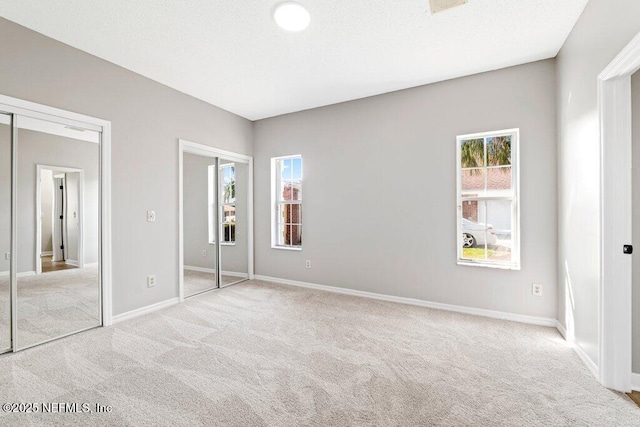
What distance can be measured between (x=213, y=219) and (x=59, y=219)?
6.31ft

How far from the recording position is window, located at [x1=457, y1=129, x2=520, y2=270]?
10.5 ft

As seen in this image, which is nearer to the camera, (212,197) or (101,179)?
(101,179)

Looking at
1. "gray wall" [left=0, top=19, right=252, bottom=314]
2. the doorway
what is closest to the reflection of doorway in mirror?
"gray wall" [left=0, top=19, right=252, bottom=314]

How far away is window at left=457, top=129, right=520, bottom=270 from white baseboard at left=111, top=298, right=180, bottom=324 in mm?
3721

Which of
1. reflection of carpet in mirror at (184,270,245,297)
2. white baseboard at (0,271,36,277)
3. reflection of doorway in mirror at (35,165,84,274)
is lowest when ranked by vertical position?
reflection of carpet in mirror at (184,270,245,297)

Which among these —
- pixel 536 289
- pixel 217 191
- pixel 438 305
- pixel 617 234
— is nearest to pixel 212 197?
pixel 217 191

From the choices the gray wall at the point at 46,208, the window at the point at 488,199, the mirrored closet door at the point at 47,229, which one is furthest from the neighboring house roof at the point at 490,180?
the gray wall at the point at 46,208

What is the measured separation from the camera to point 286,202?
15.9 feet

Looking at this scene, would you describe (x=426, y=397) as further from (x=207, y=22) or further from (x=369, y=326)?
(x=207, y=22)

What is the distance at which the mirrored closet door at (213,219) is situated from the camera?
4.20 meters

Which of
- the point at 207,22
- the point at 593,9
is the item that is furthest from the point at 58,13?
the point at 593,9

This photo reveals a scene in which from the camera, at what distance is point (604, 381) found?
1939 mm

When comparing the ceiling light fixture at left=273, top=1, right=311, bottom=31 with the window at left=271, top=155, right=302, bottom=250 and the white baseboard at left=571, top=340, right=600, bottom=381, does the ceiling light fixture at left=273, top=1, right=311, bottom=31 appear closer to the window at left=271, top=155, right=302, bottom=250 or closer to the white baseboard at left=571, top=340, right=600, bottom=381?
the window at left=271, top=155, right=302, bottom=250

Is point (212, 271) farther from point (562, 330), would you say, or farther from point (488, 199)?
A: point (562, 330)
